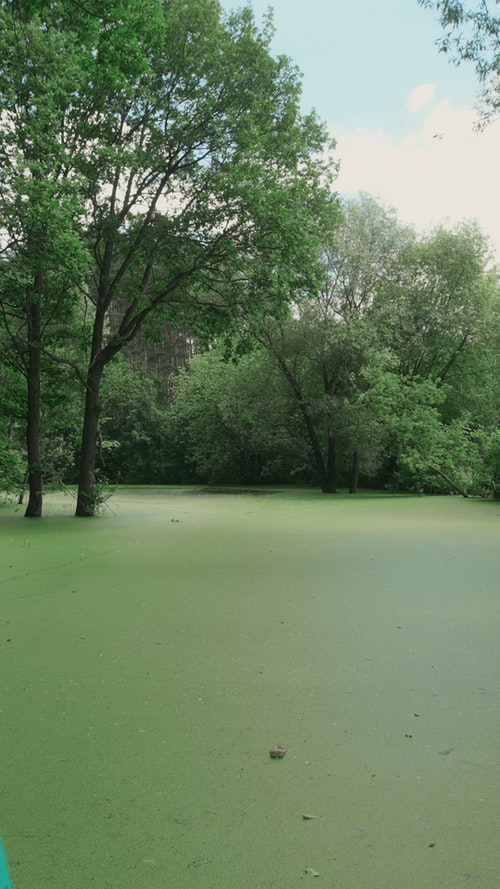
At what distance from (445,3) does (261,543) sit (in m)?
4.68

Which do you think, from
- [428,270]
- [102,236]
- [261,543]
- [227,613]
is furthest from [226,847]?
[428,270]

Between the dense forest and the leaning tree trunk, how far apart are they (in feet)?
0.09

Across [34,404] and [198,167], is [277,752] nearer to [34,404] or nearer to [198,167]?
[34,404]

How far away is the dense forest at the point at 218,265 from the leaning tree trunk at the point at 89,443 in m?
0.03

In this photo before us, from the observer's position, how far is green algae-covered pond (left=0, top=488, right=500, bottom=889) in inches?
52.1

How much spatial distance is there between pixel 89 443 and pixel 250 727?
7093 mm

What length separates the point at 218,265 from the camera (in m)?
9.10

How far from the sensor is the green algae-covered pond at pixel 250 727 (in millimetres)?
1324

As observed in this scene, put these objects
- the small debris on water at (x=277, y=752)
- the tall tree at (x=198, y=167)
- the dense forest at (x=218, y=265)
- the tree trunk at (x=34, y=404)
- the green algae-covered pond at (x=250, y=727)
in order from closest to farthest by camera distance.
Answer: the green algae-covered pond at (x=250, y=727)
the small debris on water at (x=277, y=752)
the dense forest at (x=218, y=265)
the tall tree at (x=198, y=167)
the tree trunk at (x=34, y=404)

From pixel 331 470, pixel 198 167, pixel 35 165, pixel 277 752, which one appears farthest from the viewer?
pixel 331 470

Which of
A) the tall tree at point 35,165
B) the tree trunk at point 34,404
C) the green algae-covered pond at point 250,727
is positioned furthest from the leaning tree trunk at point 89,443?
the green algae-covered pond at point 250,727

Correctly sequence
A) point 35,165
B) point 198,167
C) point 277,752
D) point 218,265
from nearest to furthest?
point 277,752 → point 35,165 → point 198,167 → point 218,265

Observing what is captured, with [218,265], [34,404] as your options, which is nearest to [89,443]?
[34,404]

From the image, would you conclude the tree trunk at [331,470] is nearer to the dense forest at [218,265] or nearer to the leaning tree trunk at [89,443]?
the dense forest at [218,265]
